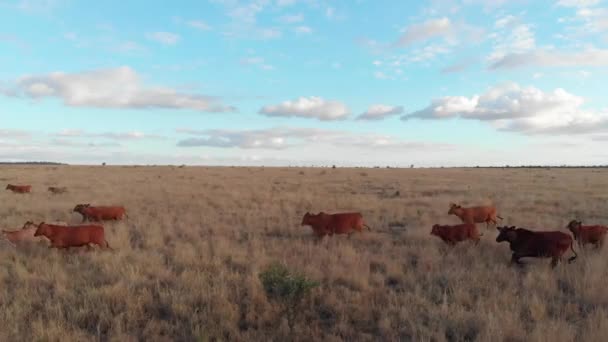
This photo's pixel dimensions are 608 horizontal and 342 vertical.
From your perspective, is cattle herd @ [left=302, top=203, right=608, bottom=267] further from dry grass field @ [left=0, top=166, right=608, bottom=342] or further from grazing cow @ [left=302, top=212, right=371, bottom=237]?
dry grass field @ [left=0, top=166, right=608, bottom=342]

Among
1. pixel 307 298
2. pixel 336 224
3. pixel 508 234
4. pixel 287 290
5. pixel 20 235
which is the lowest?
pixel 307 298

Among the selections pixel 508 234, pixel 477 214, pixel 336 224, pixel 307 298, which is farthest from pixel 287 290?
pixel 477 214

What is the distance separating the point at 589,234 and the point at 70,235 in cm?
1137

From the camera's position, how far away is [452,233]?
1002 centimetres

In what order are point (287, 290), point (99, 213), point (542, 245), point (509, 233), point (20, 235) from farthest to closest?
point (99, 213), point (20, 235), point (509, 233), point (542, 245), point (287, 290)

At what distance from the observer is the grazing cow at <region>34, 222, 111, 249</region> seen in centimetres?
926

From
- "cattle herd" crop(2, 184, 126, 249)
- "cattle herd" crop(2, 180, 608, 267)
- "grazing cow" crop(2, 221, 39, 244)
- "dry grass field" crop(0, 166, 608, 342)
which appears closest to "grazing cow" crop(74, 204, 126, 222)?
"cattle herd" crop(2, 180, 608, 267)

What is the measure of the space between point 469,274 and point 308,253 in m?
3.34

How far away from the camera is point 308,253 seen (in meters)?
9.40

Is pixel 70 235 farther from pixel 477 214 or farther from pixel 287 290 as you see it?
pixel 477 214

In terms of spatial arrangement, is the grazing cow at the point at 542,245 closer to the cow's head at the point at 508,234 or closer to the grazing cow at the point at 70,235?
the cow's head at the point at 508,234

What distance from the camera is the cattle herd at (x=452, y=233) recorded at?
812 cm

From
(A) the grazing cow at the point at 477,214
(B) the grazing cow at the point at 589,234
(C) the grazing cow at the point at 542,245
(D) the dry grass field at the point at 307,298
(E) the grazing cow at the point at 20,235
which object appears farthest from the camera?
(A) the grazing cow at the point at 477,214

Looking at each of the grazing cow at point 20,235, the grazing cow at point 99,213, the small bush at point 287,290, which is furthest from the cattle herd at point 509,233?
the grazing cow at point 20,235
